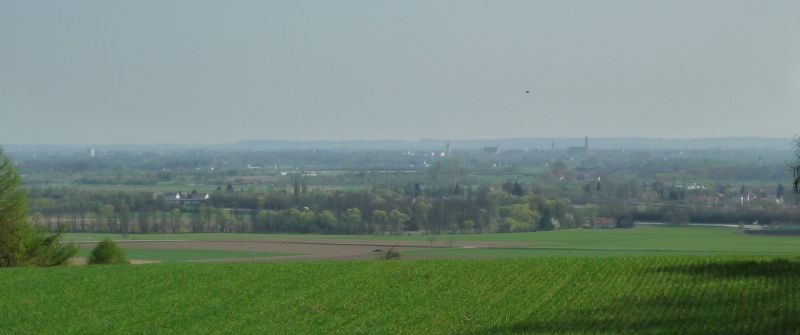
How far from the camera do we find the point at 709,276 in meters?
28.5

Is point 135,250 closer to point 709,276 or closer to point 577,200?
point 709,276

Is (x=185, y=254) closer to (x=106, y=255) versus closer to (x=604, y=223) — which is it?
(x=106, y=255)

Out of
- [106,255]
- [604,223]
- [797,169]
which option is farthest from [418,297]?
[604,223]

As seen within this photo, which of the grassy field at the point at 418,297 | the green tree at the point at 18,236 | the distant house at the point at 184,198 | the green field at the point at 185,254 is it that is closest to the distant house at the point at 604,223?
the green field at the point at 185,254

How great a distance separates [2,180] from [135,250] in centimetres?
2091

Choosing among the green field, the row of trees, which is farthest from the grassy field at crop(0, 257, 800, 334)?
the row of trees

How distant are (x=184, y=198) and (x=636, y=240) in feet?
203

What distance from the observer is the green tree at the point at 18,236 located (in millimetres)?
42094

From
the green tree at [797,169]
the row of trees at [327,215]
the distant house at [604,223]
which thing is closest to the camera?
the green tree at [797,169]

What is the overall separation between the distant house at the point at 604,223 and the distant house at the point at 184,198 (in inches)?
1663

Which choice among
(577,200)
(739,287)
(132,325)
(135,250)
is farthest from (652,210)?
(132,325)

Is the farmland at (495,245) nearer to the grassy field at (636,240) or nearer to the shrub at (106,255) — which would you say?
the grassy field at (636,240)

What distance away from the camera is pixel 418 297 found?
83.6ft

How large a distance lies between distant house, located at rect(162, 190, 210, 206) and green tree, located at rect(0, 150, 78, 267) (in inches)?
2645
